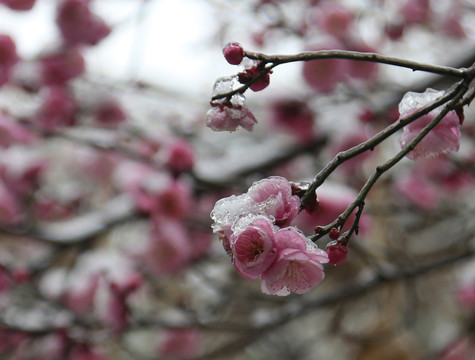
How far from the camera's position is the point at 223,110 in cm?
69

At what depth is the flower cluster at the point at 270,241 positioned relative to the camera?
1.94 feet

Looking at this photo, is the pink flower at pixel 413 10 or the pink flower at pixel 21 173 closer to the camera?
the pink flower at pixel 21 173

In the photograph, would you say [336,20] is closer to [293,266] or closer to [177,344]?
[177,344]

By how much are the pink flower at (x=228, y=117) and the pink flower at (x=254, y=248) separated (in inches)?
6.6

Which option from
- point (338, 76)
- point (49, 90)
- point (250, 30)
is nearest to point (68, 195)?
point (49, 90)

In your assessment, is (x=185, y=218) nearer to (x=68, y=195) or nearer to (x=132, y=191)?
A: (x=132, y=191)

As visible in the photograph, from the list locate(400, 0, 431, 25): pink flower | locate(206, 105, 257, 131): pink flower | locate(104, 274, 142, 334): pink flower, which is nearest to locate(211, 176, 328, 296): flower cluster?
locate(206, 105, 257, 131): pink flower

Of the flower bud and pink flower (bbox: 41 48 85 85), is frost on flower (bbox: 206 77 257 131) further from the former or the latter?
pink flower (bbox: 41 48 85 85)

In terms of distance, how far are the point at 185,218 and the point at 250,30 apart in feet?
6.03

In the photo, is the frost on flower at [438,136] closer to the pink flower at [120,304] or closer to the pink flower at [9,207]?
the pink flower at [120,304]

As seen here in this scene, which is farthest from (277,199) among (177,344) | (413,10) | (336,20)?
(413,10)

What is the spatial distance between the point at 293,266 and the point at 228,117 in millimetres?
230

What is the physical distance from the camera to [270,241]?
596 mm

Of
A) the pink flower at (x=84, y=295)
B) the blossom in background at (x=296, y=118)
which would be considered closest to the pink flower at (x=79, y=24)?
the blossom in background at (x=296, y=118)
